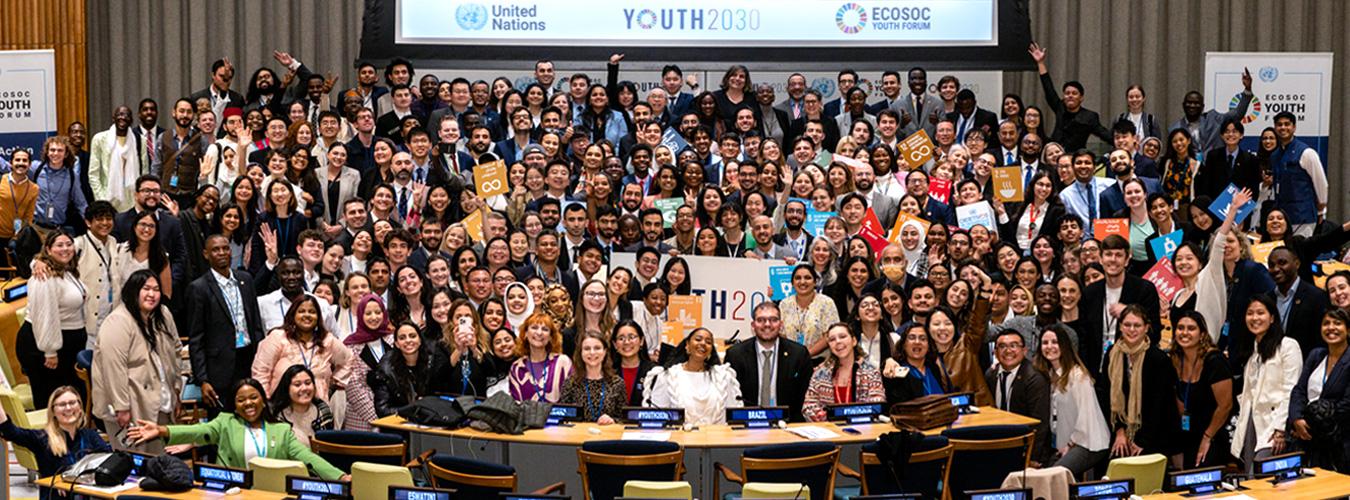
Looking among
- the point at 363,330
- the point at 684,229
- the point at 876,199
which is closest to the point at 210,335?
the point at 363,330

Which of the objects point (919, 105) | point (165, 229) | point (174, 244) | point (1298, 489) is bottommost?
point (1298, 489)

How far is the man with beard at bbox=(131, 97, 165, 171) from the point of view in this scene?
15.3 m

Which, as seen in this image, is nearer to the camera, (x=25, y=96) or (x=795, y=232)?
(x=795, y=232)

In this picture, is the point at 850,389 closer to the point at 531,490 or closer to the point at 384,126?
the point at 531,490


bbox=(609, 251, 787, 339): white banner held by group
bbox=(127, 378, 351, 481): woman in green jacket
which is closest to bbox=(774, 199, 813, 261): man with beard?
bbox=(609, 251, 787, 339): white banner held by group

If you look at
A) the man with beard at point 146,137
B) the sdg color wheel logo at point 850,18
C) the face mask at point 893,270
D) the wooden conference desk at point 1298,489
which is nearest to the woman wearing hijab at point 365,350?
the face mask at point 893,270

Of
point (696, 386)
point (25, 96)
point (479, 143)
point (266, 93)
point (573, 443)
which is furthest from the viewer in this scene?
point (25, 96)

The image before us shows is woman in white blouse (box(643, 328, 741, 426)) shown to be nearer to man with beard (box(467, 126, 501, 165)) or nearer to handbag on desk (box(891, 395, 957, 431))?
handbag on desk (box(891, 395, 957, 431))

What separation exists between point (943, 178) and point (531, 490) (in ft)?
17.9

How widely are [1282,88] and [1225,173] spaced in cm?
323

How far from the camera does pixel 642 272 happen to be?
12.5 meters

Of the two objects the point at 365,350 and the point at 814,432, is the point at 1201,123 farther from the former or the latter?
the point at 365,350

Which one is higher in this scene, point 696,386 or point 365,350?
point 365,350

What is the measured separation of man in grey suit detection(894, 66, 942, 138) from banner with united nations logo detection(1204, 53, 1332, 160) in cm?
338
